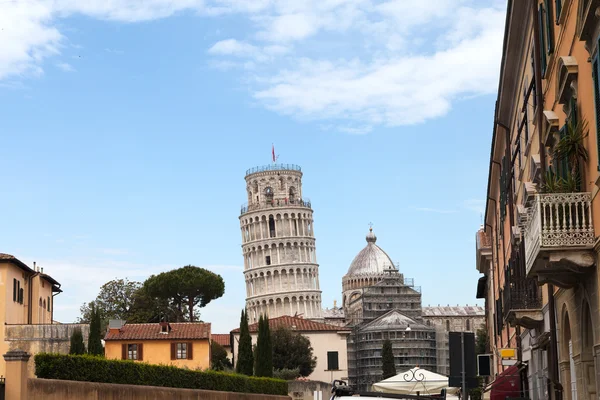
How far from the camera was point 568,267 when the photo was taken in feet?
49.8

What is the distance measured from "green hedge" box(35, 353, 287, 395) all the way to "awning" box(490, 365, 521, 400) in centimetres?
1213

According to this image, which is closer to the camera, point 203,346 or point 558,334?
point 558,334

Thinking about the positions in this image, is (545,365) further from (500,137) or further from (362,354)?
(362,354)

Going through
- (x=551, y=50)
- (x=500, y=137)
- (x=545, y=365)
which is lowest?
(x=545, y=365)

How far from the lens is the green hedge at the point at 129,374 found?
94.0 feet

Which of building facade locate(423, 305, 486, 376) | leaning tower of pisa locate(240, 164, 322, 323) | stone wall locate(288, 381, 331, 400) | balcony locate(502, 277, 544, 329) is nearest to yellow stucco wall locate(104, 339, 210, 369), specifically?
stone wall locate(288, 381, 331, 400)

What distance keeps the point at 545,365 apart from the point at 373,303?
431 ft

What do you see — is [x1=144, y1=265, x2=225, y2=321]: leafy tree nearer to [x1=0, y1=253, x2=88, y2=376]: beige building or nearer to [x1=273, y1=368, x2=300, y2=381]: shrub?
[x1=273, y1=368, x2=300, y2=381]: shrub

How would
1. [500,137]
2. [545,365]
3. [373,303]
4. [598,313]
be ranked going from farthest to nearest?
[373,303], [500,137], [545,365], [598,313]

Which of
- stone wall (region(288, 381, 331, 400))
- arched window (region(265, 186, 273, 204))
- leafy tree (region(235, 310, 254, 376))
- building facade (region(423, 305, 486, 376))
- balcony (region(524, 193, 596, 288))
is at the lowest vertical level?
stone wall (region(288, 381, 331, 400))

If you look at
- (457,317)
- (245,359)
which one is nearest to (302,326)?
(245,359)

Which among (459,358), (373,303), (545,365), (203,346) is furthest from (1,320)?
(373,303)

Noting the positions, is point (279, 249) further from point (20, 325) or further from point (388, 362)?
point (20, 325)

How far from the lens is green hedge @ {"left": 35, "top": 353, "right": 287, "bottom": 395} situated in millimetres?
28656
